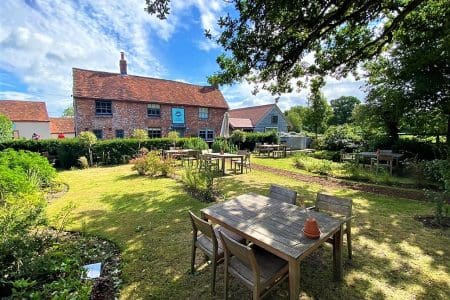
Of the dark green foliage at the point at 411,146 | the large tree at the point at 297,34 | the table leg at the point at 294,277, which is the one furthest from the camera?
the dark green foliage at the point at 411,146

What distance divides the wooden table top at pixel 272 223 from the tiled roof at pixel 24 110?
3478 cm

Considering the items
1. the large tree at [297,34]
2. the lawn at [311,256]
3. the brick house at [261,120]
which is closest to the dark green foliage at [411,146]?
the large tree at [297,34]

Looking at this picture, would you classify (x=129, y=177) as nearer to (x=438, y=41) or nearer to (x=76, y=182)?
(x=76, y=182)

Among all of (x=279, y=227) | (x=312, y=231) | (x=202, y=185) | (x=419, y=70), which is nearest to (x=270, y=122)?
(x=419, y=70)

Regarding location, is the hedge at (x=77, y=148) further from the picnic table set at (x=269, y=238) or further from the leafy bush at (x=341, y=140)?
the leafy bush at (x=341, y=140)

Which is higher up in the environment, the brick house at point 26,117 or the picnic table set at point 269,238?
the brick house at point 26,117

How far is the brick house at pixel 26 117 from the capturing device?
27.1 meters

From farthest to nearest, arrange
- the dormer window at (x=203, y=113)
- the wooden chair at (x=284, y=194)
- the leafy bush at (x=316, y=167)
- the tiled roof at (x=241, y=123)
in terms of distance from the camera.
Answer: the tiled roof at (x=241, y=123) → the dormer window at (x=203, y=113) → the leafy bush at (x=316, y=167) → the wooden chair at (x=284, y=194)

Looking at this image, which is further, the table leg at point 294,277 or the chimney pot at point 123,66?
the chimney pot at point 123,66

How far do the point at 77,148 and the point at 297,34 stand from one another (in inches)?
482

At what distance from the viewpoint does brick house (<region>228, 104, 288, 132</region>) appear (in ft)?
100

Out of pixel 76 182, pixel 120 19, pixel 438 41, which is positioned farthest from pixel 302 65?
pixel 76 182

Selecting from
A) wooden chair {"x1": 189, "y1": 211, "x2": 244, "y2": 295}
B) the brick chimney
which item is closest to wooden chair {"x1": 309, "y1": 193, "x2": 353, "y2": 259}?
wooden chair {"x1": 189, "y1": 211, "x2": 244, "y2": 295}

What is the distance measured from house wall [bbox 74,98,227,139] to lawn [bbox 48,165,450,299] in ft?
41.9
